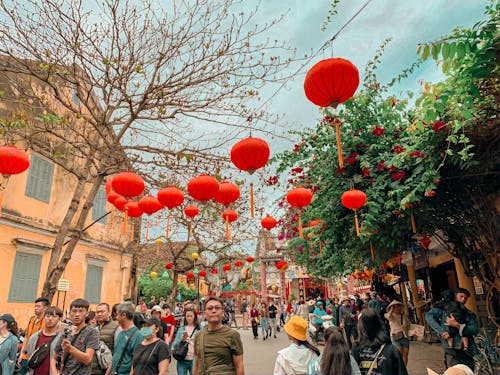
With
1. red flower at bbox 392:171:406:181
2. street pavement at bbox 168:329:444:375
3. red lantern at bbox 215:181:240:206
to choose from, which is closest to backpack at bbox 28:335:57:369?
red lantern at bbox 215:181:240:206

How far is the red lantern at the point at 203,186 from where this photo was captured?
5661mm

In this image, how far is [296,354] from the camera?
3.47 meters

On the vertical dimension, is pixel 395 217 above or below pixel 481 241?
above

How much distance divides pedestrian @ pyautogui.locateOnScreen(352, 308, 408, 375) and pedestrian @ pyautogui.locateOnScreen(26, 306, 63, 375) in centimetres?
348

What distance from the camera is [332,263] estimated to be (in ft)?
42.6

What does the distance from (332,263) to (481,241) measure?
6.49 m

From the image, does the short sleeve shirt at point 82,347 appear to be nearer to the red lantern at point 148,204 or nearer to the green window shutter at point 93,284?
the red lantern at point 148,204

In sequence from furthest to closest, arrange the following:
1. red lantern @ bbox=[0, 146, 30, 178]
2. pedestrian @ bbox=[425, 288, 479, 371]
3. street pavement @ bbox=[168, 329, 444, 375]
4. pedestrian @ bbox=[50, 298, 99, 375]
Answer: street pavement @ bbox=[168, 329, 444, 375] → red lantern @ bbox=[0, 146, 30, 178] → pedestrian @ bbox=[425, 288, 479, 371] → pedestrian @ bbox=[50, 298, 99, 375]

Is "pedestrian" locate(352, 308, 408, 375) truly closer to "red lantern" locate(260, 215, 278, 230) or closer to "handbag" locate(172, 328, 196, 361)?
"handbag" locate(172, 328, 196, 361)

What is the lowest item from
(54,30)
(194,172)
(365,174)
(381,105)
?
(365,174)

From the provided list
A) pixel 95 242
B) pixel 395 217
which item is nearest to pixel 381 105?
pixel 395 217

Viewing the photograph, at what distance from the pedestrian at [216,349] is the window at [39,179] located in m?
10.6

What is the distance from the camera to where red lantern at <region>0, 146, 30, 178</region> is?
5.33 metres

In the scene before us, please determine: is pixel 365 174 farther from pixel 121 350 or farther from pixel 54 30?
pixel 54 30
